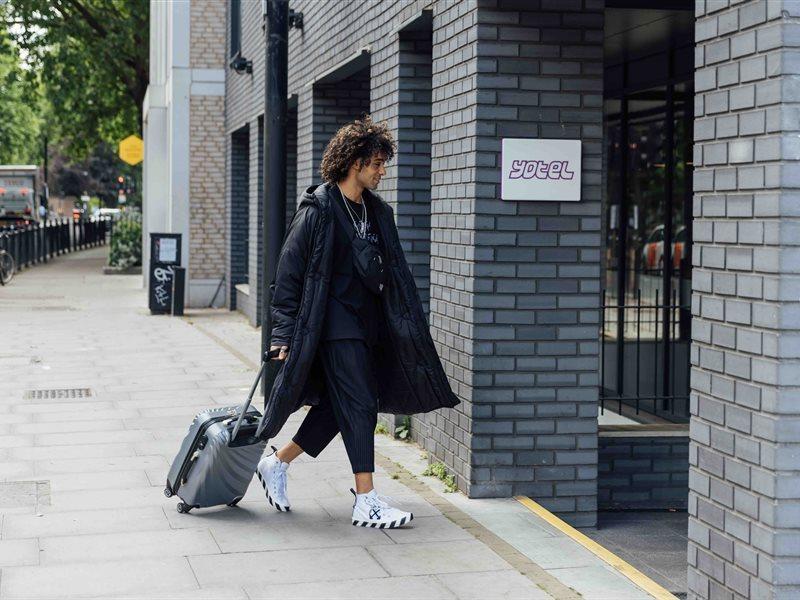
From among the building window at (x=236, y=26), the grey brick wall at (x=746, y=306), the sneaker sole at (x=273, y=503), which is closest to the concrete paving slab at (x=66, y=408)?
the sneaker sole at (x=273, y=503)

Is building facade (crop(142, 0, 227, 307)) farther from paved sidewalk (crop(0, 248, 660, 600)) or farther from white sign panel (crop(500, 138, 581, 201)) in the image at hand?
white sign panel (crop(500, 138, 581, 201))

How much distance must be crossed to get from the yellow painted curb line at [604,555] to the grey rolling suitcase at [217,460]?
1.40 m

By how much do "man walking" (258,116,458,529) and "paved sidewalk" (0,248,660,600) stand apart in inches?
16.7

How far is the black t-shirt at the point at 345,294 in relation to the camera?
599 centimetres

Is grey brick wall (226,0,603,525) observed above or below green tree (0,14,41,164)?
below

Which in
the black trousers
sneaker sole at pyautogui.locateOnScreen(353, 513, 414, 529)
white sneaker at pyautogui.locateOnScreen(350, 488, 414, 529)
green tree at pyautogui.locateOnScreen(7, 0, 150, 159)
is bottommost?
sneaker sole at pyautogui.locateOnScreen(353, 513, 414, 529)

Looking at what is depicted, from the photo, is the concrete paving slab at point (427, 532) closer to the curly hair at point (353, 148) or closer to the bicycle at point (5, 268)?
the curly hair at point (353, 148)

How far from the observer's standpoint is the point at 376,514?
6.06m

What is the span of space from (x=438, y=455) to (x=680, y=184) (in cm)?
434

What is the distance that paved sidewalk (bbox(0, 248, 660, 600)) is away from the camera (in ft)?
16.8

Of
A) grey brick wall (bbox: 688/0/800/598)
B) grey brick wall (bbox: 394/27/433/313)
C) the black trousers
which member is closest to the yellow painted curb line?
grey brick wall (bbox: 688/0/800/598)

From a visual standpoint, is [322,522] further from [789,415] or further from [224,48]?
[224,48]

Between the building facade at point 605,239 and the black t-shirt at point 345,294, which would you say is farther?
the black t-shirt at point 345,294

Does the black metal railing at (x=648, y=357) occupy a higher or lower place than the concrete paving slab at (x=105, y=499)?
higher
